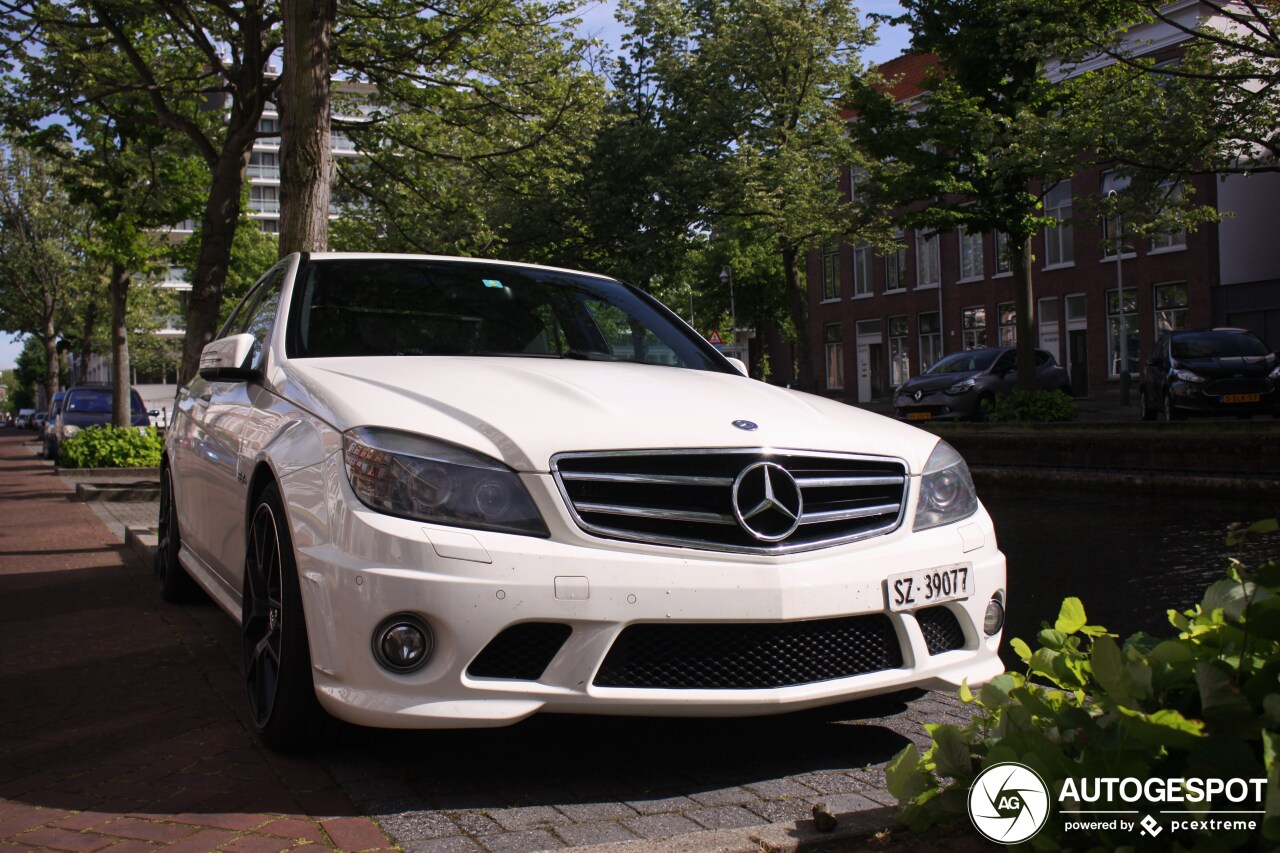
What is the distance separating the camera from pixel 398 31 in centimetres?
1520

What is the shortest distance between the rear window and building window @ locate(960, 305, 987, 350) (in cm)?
3006

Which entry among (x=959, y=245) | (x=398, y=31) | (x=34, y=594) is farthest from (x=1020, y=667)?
(x=959, y=245)

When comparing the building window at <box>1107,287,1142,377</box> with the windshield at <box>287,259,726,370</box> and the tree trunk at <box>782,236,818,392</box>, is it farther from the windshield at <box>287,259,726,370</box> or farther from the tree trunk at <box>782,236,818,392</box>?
the windshield at <box>287,259,726,370</box>

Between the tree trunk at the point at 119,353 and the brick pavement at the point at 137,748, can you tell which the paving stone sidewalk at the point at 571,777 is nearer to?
the brick pavement at the point at 137,748

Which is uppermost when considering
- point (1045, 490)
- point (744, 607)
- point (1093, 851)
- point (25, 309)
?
point (25, 309)

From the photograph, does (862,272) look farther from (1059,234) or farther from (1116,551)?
(1116,551)

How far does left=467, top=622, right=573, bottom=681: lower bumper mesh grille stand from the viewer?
3264mm

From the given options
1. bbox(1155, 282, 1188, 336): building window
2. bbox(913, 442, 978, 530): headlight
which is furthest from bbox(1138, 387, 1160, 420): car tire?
bbox(913, 442, 978, 530): headlight

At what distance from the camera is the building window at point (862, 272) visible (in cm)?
5397

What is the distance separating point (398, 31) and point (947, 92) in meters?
12.4

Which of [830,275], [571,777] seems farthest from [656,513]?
[830,275]

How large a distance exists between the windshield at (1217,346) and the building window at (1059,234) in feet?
66.3

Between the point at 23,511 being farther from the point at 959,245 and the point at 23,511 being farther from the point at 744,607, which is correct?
the point at 959,245

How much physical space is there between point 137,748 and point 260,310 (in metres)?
2.27
